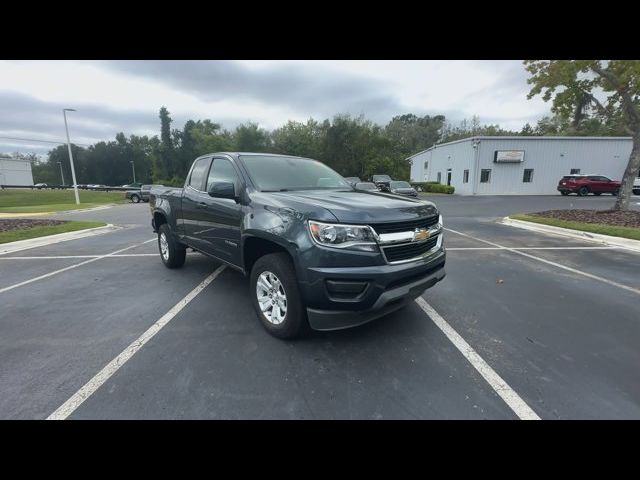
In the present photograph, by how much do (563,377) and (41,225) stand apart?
14141 millimetres

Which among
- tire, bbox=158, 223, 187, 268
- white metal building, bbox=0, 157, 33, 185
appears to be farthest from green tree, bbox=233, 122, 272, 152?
white metal building, bbox=0, 157, 33, 185

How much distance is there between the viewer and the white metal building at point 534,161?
28.2 meters

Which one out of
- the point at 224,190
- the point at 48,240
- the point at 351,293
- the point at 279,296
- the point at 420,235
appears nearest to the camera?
the point at 351,293

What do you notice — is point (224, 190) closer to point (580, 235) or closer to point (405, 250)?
point (405, 250)

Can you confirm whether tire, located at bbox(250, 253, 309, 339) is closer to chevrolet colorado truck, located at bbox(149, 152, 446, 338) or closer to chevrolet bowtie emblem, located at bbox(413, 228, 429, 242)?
chevrolet colorado truck, located at bbox(149, 152, 446, 338)

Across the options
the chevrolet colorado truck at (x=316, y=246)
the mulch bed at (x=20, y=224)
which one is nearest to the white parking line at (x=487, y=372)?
the chevrolet colorado truck at (x=316, y=246)

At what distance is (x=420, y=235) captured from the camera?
310 cm

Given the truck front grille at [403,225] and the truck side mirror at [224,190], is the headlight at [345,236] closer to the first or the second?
the truck front grille at [403,225]

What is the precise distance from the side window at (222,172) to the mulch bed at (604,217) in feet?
37.9

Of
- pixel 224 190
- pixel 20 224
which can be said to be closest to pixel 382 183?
pixel 224 190

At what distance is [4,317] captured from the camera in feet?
12.8

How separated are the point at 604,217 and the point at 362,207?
1230 cm

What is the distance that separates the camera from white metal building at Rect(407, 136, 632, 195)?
2822 centimetres
